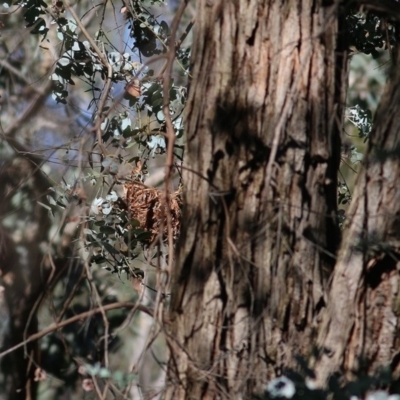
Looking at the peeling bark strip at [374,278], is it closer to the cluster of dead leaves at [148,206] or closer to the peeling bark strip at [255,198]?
the peeling bark strip at [255,198]

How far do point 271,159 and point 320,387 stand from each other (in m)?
0.66

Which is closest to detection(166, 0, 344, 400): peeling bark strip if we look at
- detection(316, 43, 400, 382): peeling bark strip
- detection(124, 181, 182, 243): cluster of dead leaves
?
detection(316, 43, 400, 382): peeling bark strip

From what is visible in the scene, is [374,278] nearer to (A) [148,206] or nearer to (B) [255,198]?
(B) [255,198]

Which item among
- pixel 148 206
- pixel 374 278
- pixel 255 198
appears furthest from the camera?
pixel 148 206

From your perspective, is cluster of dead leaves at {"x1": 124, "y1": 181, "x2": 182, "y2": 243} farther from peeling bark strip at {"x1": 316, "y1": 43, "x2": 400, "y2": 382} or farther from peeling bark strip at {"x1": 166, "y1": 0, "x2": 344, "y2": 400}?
peeling bark strip at {"x1": 316, "y1": 43, "x2": 400, "y2": 382}

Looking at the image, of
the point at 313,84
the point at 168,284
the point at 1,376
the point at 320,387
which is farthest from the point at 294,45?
the point at 1,376

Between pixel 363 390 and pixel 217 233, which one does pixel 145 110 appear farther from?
pixel 363 390

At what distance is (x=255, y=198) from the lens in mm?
2541

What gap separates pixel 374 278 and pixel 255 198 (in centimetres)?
42

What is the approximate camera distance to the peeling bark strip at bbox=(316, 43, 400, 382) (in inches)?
94.0

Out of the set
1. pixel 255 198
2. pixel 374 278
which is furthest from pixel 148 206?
pixel 374 278

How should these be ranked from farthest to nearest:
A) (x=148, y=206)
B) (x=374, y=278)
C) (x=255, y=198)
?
(x=148, y=206), (x=255, y=198), (x=374, y=278)

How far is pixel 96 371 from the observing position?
7.91 ft

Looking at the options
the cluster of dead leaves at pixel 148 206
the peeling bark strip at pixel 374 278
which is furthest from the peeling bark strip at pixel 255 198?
the cluster of dead leaves at pixel 148 206
